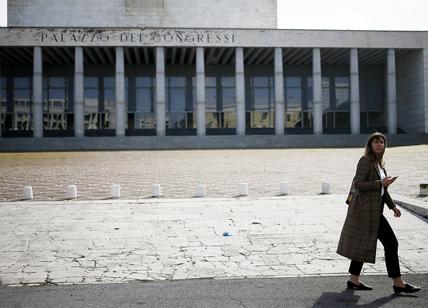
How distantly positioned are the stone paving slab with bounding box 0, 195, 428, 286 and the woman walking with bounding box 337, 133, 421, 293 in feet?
3.80

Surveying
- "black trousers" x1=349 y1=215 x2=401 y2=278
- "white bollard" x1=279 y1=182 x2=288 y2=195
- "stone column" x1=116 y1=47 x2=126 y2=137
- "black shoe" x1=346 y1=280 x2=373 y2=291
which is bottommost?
"black shoe" x1=346 y1=280 x2=373 y2=291

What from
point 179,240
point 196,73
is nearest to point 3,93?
point 196,73

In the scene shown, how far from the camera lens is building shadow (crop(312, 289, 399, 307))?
495 centimetres

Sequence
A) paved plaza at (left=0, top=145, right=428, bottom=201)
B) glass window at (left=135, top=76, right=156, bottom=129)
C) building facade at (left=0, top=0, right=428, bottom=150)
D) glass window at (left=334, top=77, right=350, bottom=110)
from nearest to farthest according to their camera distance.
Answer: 1. paved plaza at (left=0, top=145, right=428, bottom=201)
2. building facade at (left=0, top=0, right=428, bottom=150)
3. glass window at (left=135, top=76, right=156, bottom=129)
4. glass window at (left=334, top=77, right=350, bottom=110)

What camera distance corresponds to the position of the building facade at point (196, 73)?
4262 centimetres

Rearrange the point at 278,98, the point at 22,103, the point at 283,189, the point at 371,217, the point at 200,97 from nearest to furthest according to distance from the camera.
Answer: the point at 371,217 → the point at 283,189 → the point at 200,97 → the point at 278,98 → the point at 22,103

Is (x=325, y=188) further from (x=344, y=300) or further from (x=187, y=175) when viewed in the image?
(x=344, y=300)

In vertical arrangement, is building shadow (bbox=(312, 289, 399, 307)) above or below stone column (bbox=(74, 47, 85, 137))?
below

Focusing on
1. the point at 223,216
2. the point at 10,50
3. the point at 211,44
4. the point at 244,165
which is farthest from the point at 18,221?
the point at 10,50

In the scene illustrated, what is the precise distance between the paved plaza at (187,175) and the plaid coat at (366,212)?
23.1ft

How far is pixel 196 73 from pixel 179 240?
126ft

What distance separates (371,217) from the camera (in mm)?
5266

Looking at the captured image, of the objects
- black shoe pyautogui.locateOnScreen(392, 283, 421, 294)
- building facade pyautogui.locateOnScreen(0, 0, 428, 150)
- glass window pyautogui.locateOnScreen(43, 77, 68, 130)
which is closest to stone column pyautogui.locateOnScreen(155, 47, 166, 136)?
building facade pyautogui.locateOnScreen(0, 0, 428, 150)

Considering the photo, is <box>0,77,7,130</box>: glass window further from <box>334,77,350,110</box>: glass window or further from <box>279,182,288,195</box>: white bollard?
<box>279,182,288,195</box>: white bollard
